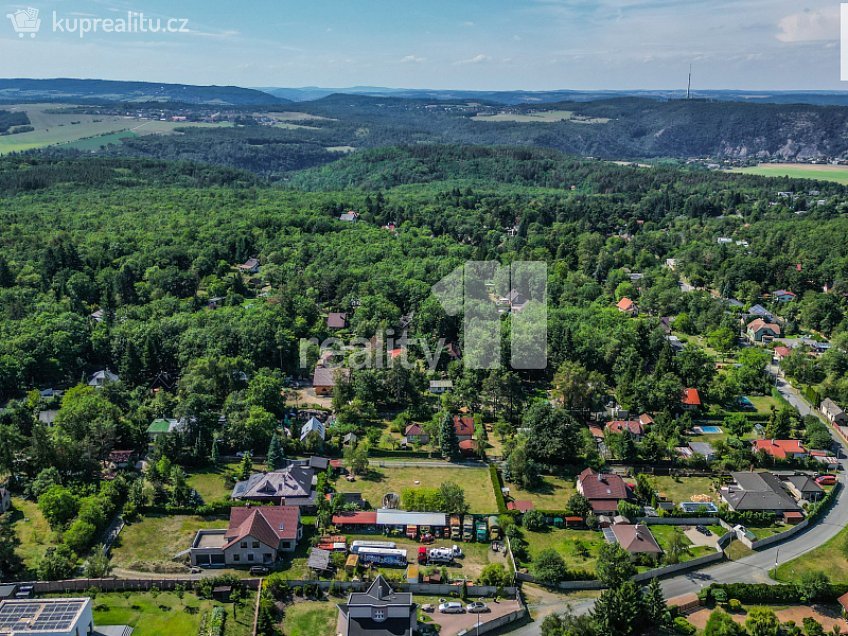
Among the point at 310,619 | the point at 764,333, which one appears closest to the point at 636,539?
the point at 310,619

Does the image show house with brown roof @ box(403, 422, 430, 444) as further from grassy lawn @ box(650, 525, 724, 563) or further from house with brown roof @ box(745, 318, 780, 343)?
house with brown roof @ box(745, 318, 780, 343)

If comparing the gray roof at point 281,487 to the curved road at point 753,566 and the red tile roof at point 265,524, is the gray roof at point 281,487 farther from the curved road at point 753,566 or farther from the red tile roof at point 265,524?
the curved road at point 753,566

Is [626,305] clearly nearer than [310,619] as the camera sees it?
No

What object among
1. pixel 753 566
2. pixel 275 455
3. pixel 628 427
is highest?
pixel 275 455

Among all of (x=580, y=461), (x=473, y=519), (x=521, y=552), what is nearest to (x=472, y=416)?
(x=580, y=461)

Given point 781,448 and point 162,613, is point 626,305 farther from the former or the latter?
point 162,613

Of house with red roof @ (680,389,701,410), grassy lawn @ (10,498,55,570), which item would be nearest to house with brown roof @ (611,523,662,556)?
A: house with red roof @ (680,389,701,410)
